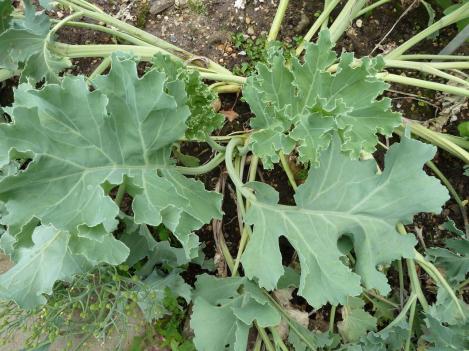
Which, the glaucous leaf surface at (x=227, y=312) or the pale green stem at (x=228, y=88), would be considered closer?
the glaucous leaf surface at (x=227, y=312)

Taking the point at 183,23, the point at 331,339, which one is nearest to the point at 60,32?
the point at 183,23

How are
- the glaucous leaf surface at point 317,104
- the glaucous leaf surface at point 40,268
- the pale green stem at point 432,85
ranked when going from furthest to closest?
1. the pale green stem at point 432,85
2. the glaucous leaf surface at point 40,268
3. the glaucous leaf surface at point 317,104

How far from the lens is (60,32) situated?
2314mm

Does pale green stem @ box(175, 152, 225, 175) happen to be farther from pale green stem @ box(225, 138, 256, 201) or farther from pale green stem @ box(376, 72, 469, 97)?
pale green stem @ box(376, 72, 469, 97)

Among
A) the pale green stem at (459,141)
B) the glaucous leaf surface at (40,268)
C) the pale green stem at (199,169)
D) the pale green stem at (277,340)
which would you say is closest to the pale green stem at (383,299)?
the pale green stem at (277,340)

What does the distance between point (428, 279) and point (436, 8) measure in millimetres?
1157

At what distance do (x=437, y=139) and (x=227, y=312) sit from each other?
0.99 metres

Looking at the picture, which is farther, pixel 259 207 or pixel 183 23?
pixel 183 23

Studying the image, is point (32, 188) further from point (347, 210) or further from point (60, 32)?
point (60, 32)

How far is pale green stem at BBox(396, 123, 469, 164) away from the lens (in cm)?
187

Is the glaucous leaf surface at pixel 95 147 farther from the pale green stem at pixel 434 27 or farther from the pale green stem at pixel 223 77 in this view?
the pale green stem at pixel 434 27

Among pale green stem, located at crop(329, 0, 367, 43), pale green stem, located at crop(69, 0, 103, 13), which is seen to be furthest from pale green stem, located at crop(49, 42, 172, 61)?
pale green stem, located at crop(329, 0, 367, 43)

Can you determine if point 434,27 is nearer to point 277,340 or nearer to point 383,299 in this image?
point 383,299

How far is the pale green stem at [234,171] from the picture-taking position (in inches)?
66.6
